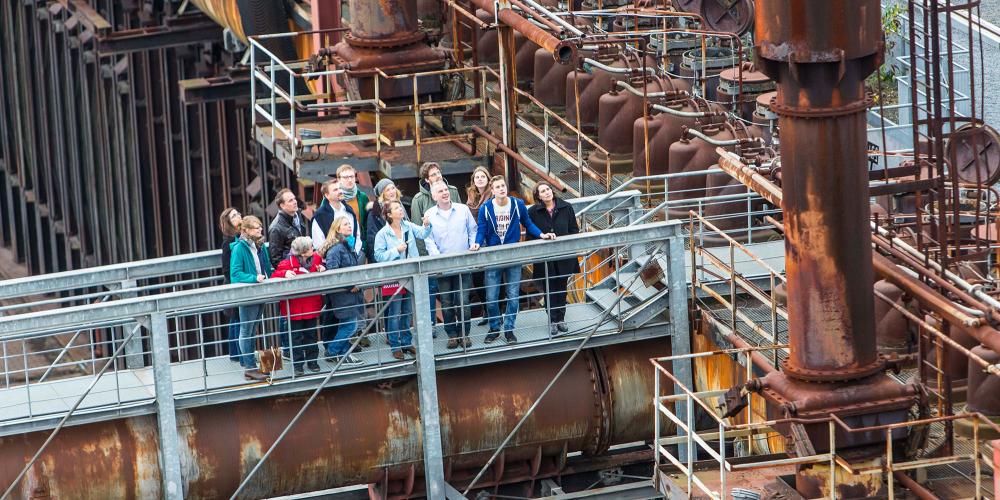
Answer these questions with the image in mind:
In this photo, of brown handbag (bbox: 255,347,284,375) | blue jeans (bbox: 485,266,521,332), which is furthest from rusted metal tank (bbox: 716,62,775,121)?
brown handbag (bbox: 255,347,284,375)

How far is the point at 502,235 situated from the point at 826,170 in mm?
3917

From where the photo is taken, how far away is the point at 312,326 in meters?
18.5

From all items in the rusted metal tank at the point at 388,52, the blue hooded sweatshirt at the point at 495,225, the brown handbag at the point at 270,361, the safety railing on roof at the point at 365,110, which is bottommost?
the brown handbag at the point at 270,361

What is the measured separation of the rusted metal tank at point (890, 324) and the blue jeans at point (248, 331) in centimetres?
543

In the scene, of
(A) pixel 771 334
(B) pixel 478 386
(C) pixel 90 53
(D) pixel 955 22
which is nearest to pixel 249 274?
(B) pixel 478 386

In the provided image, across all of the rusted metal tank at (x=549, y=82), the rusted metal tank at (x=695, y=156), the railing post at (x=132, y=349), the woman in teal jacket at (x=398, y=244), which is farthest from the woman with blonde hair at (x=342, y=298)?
the rusted metal tank at (x=549, y=82)

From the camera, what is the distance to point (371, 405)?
1852 centimetres

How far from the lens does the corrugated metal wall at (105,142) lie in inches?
1491

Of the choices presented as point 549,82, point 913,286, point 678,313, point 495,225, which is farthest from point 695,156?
point 913,286

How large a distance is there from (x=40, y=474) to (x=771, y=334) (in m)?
6.53

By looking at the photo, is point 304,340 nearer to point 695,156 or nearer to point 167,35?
point 695,156

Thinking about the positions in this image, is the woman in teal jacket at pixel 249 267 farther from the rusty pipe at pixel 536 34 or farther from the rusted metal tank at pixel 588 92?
the rusted metal tank at pixel 588 92

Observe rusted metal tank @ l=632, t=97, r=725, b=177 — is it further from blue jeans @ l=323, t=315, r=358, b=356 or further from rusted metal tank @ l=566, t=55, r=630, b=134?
blue jeans @ l=323, t=315, r=358, b=356

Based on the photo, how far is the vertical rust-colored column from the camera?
15.2 m
